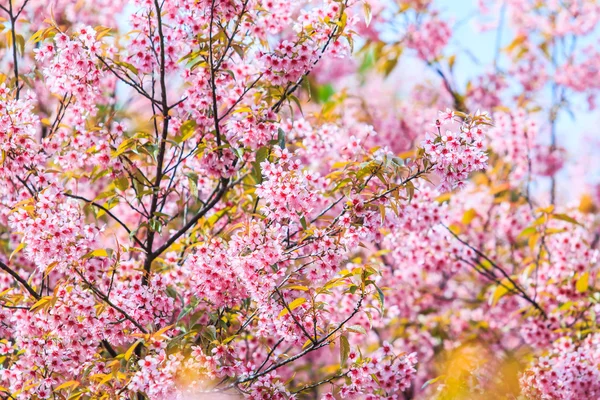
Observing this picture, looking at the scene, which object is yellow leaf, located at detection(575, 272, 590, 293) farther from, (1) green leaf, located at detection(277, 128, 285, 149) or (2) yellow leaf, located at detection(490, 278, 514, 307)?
(1) green leaf, located at detection(277, 128, 285, 149)

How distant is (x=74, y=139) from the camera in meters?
3.47

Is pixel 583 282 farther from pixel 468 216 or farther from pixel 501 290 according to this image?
pixel 468 216

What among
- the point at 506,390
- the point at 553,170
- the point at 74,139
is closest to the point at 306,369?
the point at 506,390

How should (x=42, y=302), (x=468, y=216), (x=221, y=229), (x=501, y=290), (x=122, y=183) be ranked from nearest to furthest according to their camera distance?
(x=42, y=302) < (x=122, y=183) < (x=221, y=229) < (x=501, y=290) < (x=468, y=216)

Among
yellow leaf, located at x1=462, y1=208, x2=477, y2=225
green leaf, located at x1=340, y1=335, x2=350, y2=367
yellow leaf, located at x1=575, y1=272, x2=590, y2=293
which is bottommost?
green leaf, located at x1=340, y1=335, x2=350, y2=367

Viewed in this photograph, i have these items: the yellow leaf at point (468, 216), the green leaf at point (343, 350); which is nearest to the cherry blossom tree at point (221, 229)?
the green leaf at point (343, 350)

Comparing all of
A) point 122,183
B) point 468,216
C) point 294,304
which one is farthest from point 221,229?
point 468,216

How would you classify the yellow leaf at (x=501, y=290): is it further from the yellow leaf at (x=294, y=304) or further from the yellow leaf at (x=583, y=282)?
the yellow leaf at (x=294, y=304)

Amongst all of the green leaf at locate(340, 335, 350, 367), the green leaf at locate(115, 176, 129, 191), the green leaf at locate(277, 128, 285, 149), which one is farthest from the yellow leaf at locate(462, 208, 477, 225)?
the green leaf at locate(115, 176, 129, 191)

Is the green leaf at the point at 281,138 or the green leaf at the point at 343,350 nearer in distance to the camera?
the green leaf at the point at 343,350

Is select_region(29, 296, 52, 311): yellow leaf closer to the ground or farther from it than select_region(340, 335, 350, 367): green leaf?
farther from it

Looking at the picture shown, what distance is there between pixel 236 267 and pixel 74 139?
123 centimetres

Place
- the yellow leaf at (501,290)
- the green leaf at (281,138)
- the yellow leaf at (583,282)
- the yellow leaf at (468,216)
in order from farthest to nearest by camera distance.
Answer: the yellow leaf at (468,216) < the yellow leaf at (501,290) < the yellow leaf at (583,282) < the green leaf at (281,138)

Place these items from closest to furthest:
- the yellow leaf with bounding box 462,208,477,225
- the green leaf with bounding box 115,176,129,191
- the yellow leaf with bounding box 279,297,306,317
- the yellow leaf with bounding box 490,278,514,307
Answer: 1. the yellow leaf with bounding box 279,297,306,317
2. the green leaf with bounding box 115,176,129,191
3. the yellow leaf with bounding box 490,278,514,307
4. the yellow leaf with bounding box 462,208,477,225
